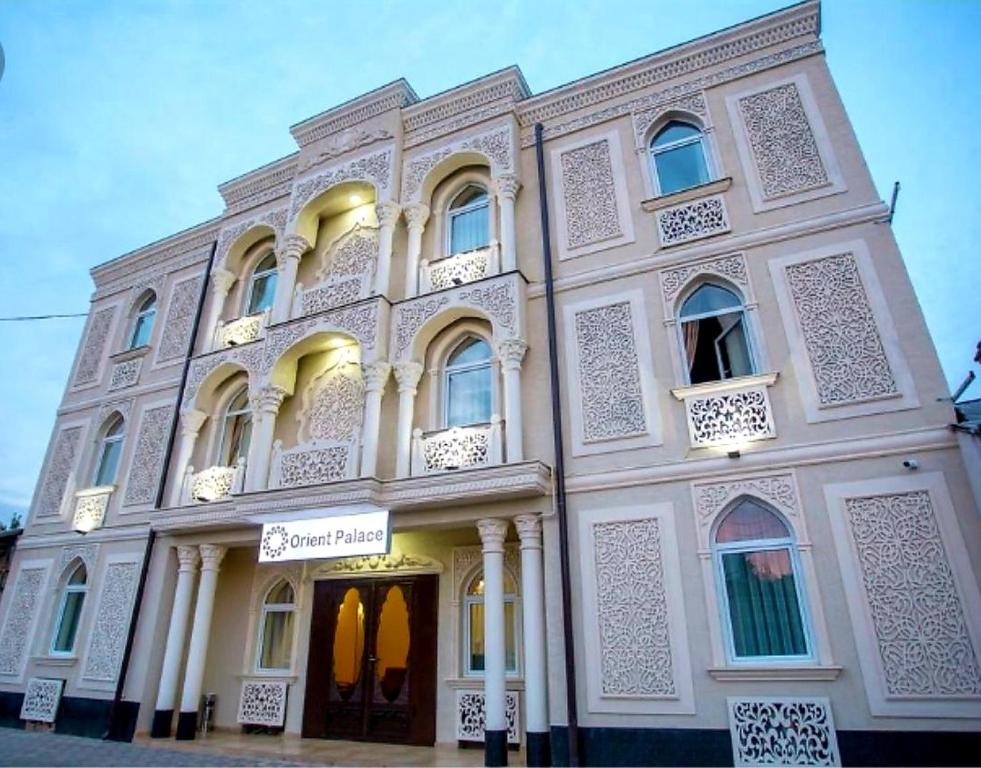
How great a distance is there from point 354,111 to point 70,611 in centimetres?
941

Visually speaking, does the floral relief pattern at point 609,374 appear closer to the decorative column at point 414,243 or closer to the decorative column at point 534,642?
the decorative column at point 534,642

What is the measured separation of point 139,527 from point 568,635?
23.5 ft

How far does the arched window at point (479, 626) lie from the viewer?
7453 mm

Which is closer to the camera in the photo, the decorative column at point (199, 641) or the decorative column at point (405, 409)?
the decorative column at point (405, 409)

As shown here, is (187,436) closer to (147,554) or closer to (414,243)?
(147,554)

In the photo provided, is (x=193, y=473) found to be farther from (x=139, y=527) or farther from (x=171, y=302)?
(x=171, y=302)

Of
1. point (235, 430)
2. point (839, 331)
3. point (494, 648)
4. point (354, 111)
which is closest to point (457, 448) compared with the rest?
point (494, 648)

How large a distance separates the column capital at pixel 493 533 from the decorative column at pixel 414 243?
3408 mm

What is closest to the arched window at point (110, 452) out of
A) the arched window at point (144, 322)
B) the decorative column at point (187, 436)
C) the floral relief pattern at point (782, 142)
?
the arched window at point (144, 322)

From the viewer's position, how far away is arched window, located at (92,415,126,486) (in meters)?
10.9

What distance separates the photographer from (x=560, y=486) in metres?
6.89

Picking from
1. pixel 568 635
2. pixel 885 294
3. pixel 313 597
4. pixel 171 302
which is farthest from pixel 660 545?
pixel 171 302

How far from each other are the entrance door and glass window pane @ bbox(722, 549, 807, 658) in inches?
149

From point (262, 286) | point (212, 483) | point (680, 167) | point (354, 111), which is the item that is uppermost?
point (354, 111)
